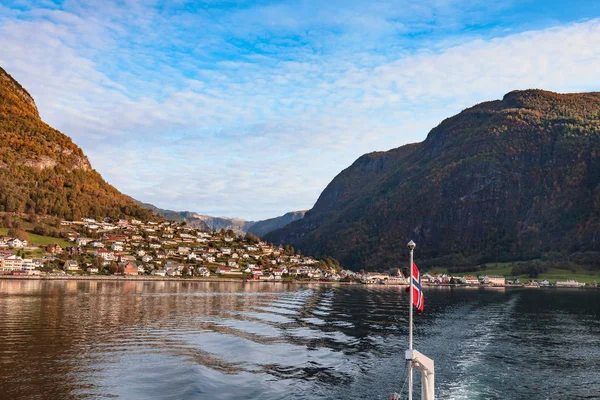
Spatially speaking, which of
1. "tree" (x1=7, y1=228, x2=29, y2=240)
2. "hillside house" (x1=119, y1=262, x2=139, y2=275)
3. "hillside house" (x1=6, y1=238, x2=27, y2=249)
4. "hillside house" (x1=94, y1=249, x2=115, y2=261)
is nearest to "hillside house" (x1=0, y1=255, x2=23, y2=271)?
"hillside house" (x1=6, y1=238, x2=27, y2=249)

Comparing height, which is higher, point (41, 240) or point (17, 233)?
point (17, 233)

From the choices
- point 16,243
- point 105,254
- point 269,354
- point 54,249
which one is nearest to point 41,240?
point 54,249

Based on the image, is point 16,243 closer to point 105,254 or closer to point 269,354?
point 105,254

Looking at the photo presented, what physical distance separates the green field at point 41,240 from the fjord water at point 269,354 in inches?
4616

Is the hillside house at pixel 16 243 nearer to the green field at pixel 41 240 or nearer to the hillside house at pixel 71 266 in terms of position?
the green field at pixel 41 240

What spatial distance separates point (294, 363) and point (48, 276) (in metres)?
135

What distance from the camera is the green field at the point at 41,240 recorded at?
184 m

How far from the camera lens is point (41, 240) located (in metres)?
190

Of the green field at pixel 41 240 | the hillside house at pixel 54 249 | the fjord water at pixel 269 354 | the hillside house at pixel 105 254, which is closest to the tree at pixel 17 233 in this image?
the green field at pixel 41 240

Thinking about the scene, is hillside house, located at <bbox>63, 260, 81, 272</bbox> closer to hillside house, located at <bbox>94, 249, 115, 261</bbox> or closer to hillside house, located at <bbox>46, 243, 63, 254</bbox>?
hillside house, located at <bbox>46, 243, 63, 254</bbox>

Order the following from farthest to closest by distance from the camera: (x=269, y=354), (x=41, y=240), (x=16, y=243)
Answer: (x=41, y=240) → (x=16, y=243) → (x=269, y=354)

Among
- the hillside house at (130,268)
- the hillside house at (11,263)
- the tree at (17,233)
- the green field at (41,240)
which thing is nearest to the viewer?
the hillside house at (11,263)

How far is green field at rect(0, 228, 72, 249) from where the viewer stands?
603ft

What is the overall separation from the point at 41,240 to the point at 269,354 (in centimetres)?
17179
